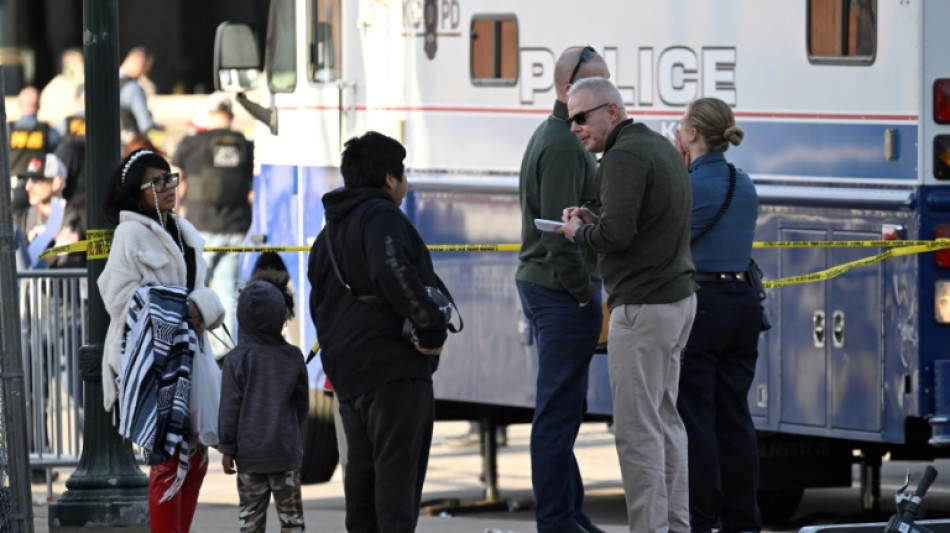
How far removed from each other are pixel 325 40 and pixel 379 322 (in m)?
4.50

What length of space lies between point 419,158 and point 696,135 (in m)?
2.83

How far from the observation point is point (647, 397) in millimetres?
7992

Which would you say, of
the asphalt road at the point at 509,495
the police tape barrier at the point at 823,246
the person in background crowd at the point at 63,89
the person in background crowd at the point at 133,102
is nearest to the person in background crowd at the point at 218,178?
the person in background crowd at the point at 133,102

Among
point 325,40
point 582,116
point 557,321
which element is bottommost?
point 557,321

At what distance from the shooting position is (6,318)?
783 cm

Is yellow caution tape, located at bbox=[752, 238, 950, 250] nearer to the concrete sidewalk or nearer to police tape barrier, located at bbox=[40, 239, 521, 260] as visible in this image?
police tape barrier, located at bbox=[40, 239, 521, 260]

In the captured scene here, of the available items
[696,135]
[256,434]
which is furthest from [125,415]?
[696,135]

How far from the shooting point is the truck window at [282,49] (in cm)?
1234

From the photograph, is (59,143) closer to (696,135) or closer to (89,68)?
(89,68)

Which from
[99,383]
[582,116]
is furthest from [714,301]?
[99,383]

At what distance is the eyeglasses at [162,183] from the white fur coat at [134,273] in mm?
110

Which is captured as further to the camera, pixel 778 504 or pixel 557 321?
pixel 778 504

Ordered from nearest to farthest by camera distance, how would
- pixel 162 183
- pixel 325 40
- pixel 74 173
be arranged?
pixel 162 183 < pixel 325 40 < pixel 74 173

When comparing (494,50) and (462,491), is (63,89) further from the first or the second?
(494,50)
